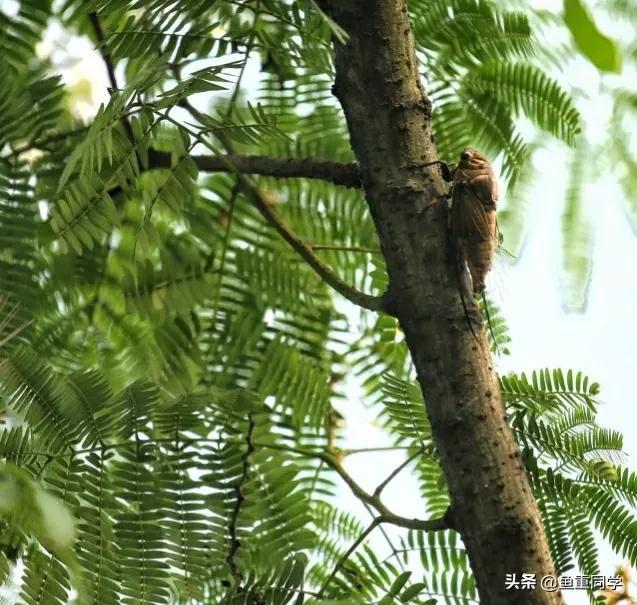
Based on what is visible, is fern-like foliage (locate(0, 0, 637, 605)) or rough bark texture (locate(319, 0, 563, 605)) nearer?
rough bark texture (locate(319, 0, 563, 605))

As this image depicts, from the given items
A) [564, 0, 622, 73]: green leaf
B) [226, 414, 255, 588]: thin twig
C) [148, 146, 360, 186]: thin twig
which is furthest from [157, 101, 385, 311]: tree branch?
[564, 0, 622, 73]: green leaf

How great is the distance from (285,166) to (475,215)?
196mm

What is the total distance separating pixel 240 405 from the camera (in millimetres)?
867

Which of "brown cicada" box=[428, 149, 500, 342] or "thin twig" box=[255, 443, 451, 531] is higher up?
"brown cicada" box=[428, 149, 500, 342]

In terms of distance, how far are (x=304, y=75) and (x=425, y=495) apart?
47 centimetres

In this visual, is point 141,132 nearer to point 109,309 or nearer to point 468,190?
point 468,190

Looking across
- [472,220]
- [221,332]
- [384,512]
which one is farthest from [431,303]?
[221,332]

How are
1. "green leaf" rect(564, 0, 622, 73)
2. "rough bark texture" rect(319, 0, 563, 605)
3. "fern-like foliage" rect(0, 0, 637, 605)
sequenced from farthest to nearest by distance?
"fern-like foliage" rect(0, 0, 637, 605)
"rough bark texture" rect(319, 0, 563, 605)
"green leaf" rect(564, 0, 622, 73)

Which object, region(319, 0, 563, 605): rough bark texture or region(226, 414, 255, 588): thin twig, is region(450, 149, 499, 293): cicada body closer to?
region(319, 0, 563, 605): rough bark texture

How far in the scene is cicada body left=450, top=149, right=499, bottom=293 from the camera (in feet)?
2.26

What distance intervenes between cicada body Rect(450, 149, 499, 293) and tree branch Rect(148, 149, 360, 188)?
9cm

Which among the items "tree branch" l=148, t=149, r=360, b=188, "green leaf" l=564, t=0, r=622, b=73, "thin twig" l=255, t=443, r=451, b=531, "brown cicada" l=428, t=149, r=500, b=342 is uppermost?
"tree branch" l=148, t=149, r=360, b=188

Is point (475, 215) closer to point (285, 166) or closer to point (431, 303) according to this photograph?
point (431, 303)

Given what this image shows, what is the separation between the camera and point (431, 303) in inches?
26.6
